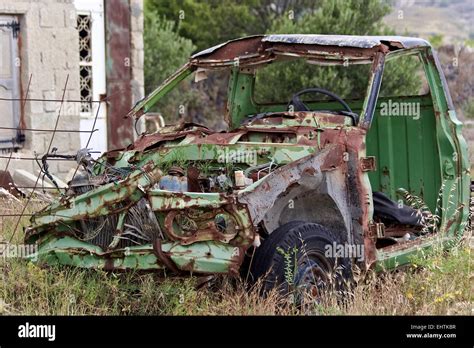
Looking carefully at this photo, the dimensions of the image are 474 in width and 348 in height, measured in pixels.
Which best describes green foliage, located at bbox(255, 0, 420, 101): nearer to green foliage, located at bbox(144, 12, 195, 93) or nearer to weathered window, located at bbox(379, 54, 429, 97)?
weathered window, located at bbox(379, 54, 429, 97)

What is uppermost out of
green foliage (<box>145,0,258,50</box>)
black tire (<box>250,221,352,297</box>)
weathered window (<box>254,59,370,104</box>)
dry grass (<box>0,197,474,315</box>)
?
green foliage (<box>145,0,258,50</box>)

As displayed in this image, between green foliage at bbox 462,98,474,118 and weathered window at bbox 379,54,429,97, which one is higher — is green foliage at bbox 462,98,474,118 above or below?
below

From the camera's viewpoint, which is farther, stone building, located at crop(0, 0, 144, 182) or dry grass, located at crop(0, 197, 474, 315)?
stone building, located at crop(0, 0, 144, 182)

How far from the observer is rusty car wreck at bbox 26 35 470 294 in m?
5.96

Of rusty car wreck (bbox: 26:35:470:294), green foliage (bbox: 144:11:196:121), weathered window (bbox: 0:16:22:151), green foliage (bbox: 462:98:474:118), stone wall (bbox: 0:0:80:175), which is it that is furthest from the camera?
green foliage (bbox: 144:11:196:121)

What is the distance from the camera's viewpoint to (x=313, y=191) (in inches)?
261

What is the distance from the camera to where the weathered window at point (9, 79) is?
1293cm

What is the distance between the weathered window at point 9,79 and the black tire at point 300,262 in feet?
24.6

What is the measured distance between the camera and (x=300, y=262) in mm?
6133

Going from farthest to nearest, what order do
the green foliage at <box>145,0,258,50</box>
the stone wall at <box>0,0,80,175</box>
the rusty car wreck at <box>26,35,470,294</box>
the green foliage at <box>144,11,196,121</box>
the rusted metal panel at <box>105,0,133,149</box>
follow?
1. the green foliage at <box>145,0,258,50</box>
2. the green foliage at <box>144,11,196,121</box>
3. the rusted metal panel at <box>105,0,133,149</box>
4. the stone wall at <box>0,0,80,175</box>
5. the rusty car wreck at <box>26,35,470,294</box>

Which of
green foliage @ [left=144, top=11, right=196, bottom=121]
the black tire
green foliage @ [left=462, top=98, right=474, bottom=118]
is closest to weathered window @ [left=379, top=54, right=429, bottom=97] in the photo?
green foliage @ [left=462, top=98, right=474, bottom=118]

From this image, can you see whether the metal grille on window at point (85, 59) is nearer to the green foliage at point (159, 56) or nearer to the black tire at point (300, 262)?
the black tire at point (300, 262)

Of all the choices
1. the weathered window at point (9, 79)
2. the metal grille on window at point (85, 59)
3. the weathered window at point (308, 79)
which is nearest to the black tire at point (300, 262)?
the weathered window at point (9, 79)

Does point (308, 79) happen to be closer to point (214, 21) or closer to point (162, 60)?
point (162, 60)
